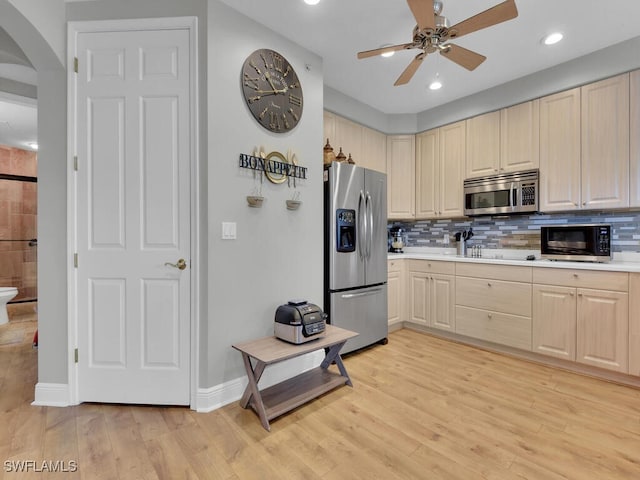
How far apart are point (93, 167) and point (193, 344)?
1363 mm

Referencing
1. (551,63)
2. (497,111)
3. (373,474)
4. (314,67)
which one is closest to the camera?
(373,474)

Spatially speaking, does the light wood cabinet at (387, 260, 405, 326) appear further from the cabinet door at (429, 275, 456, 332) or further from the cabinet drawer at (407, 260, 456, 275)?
the cabinet door at (429, 275, 456, 332)

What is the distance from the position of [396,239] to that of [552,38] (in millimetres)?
2650

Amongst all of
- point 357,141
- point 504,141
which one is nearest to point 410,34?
point 357,141

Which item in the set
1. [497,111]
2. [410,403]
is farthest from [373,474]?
[497,111]

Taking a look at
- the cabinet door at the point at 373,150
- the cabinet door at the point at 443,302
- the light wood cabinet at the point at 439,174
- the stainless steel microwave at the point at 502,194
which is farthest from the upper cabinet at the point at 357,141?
the cabinet door at the point at 443,302

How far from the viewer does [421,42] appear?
78.4 inches

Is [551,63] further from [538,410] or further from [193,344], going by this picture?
[193,344]

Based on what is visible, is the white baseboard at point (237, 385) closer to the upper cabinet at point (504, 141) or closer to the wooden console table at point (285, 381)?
the wooden console table at point (285, 381)

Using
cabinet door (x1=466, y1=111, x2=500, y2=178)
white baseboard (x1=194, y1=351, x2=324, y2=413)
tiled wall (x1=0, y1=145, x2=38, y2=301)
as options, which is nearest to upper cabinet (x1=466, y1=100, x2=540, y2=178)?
cabinet door (x1=466, y1=111, x2=500, y2=178)

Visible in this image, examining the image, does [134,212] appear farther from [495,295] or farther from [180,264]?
[495,295]

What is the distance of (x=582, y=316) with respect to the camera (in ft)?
8.25

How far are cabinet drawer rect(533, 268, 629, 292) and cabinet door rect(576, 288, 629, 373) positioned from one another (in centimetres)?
5

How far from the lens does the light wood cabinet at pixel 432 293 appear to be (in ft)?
11.0
